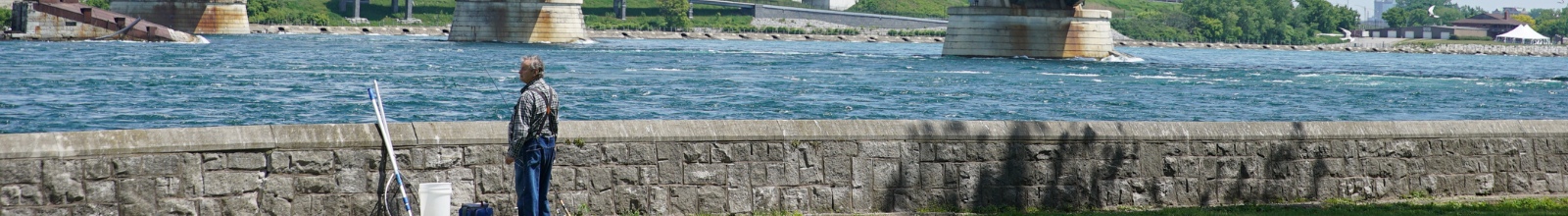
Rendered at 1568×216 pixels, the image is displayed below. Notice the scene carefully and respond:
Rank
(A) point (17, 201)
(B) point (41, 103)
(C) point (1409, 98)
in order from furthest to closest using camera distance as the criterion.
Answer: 1. (C) point (1409, 98)
2. (B) point (41, 103)
3. (A) point (17, 201)

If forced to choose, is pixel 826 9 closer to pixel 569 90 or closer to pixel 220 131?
pixel 569 90

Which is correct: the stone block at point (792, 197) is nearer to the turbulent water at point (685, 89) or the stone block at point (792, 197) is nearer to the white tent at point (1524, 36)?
the turbulent water at point (685, 89)

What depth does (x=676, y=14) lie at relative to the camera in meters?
165

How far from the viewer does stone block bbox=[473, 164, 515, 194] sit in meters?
10.1

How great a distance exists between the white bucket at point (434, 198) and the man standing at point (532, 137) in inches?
15.1

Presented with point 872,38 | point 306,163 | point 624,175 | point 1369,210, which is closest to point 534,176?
point 624,175

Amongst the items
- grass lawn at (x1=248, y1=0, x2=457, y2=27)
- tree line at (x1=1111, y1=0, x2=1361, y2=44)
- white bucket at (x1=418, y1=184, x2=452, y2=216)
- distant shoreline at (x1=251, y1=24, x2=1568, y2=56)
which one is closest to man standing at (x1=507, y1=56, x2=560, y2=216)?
white bucket at (x1=418, y1=184, x2=452, y2=216)

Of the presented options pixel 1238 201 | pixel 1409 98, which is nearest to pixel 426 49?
pixel 1409 98

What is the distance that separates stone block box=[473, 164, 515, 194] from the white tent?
178m

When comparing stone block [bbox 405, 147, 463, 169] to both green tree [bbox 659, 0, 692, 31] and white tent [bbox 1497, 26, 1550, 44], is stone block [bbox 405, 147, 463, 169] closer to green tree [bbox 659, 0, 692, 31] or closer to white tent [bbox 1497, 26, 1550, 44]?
green tree [bbox 659, 0, 692, 31]

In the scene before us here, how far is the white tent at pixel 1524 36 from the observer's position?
17579cm

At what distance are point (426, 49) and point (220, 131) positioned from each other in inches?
2947

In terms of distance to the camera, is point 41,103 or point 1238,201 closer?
point 1238,201

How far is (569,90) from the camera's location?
4744 centimetres
